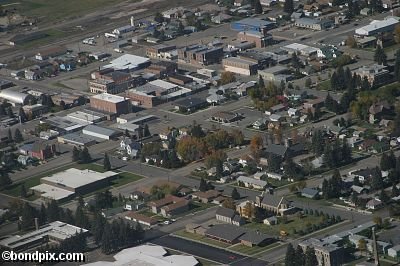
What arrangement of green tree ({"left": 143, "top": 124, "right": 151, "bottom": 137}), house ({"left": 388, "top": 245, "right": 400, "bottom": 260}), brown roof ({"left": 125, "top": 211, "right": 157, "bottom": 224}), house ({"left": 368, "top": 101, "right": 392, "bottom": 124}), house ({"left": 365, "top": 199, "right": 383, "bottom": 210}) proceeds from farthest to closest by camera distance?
green tree ({"left": 143, "top": 124, "right": 151, "bottom": 137}), house ({"left": 368, "top": 101, "right": 392, "bottom": 124}), brown roof ({"left": 125, "top": 211, "right": 157, "bottom": 224}), house ({"left": 365, "top": 199, "right": 383, "bottom": 210}), house ({"left": 388, "top": 245, "right": 400, "bottom": 260})

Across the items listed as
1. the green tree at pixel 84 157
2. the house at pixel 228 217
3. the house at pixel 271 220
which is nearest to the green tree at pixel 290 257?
the house at pixel 271 220

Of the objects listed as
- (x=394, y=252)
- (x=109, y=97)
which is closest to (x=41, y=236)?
(x=394, y=252)

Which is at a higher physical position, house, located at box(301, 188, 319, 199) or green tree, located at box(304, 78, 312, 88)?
house, located at box(301, 188, 319, 199)

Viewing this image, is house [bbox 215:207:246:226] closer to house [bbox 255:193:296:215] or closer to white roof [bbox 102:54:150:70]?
house [bbox 255:193:296:215]

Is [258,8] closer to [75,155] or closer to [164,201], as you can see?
[75,155]

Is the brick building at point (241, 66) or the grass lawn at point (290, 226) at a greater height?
the grass lawn at point (290, 226)

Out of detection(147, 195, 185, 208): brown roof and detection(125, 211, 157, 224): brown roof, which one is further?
detection(147, 195, 185, 208): brown roof

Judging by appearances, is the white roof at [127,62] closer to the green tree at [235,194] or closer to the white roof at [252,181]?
the white roof at [252,181]

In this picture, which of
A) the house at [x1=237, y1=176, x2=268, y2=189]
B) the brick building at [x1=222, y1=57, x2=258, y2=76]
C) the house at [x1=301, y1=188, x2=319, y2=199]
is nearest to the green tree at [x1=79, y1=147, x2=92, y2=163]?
the house at [x1=237, y1=176, x2=268, y2=189]
